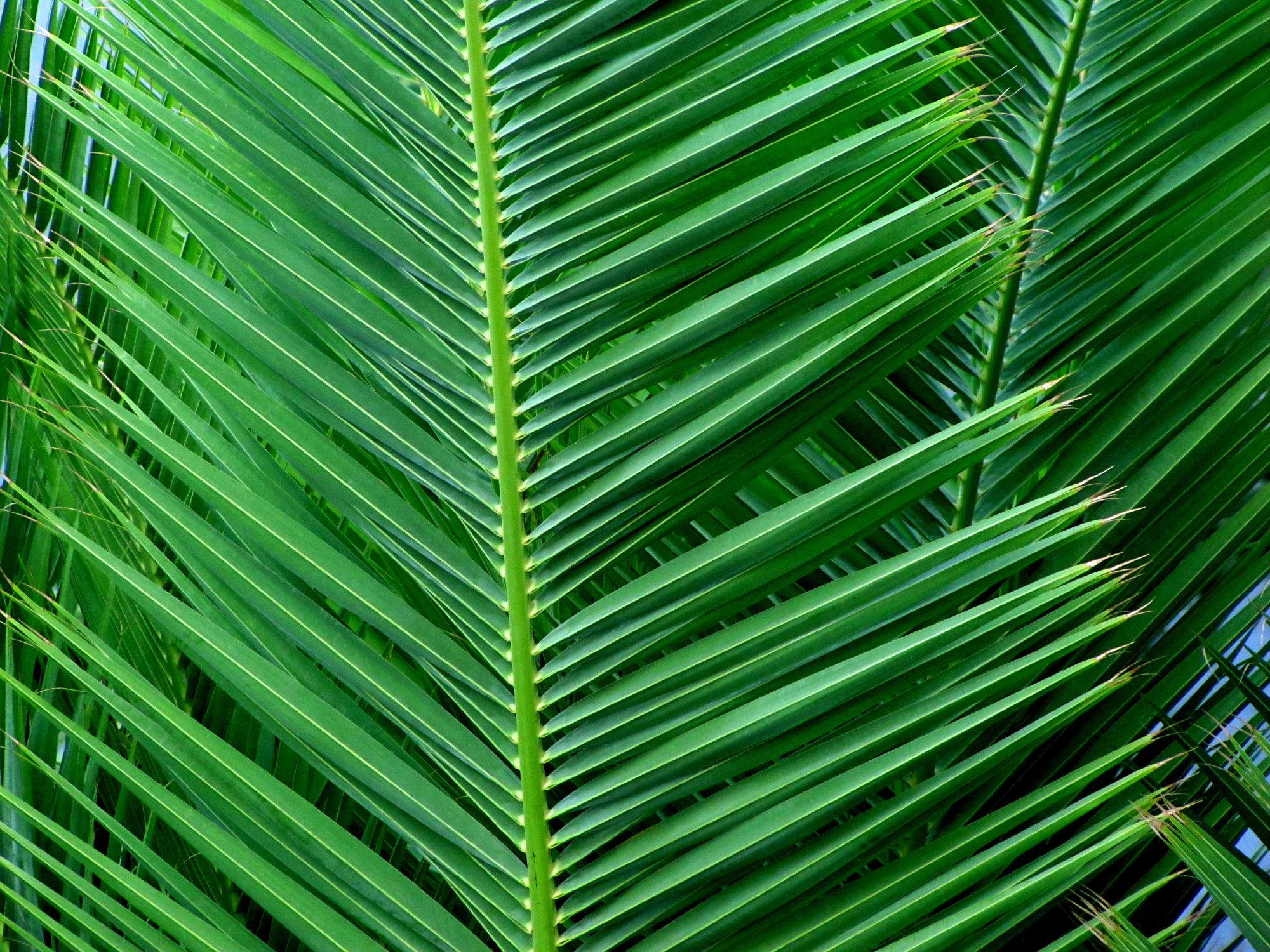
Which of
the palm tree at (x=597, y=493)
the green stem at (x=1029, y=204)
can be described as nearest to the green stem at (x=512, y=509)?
the palm tree at (x=597, y=493)

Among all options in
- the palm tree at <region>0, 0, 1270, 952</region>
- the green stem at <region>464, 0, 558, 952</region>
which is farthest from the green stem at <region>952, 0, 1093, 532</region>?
the green stem at <region>464, 0, 558, 952</region>

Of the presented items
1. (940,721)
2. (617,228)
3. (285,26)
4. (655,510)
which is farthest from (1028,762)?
(285,26)

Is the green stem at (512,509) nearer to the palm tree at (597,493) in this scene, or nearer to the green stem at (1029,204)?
the palm tree at (597,493)

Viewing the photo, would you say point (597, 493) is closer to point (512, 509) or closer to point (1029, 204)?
point (512, 509)

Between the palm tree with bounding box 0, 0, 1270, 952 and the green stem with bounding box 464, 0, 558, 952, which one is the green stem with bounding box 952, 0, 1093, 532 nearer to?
the palm tree with bounding box 0, 0, 1270, 952

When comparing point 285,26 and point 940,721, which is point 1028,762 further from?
point 285,26

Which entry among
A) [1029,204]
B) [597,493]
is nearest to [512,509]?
[597,493]
